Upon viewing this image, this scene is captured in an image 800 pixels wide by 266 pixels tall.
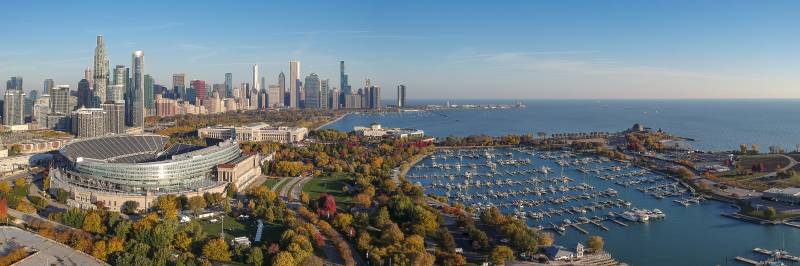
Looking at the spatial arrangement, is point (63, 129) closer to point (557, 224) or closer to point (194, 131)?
point (194, 131)

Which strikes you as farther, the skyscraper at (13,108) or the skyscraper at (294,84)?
the skyscraper at (294,84)

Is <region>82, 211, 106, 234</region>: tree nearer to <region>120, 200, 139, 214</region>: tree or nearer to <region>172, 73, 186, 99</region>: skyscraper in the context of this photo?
<region>120, 200, 139, 214</region>: tree

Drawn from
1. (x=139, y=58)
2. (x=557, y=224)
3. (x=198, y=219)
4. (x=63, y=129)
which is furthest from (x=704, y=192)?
(x=139, y=58)

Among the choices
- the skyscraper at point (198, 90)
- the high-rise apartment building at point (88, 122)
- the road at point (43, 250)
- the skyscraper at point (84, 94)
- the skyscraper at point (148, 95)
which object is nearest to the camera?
the road at point (43, 250)

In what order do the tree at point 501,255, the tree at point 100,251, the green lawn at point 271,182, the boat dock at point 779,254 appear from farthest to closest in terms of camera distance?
the green lawn at point 271,182 < the boat dock at point 779,254 < the tree at point 501,255 < the tree at point 100,251

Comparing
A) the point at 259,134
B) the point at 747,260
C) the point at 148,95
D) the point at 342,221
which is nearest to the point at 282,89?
the point at 148,95

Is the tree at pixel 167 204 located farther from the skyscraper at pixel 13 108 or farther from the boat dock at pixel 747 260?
the skyscraper at pixel 13 108

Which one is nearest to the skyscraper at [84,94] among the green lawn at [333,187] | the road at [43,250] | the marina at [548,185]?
the marina at [548,185]
